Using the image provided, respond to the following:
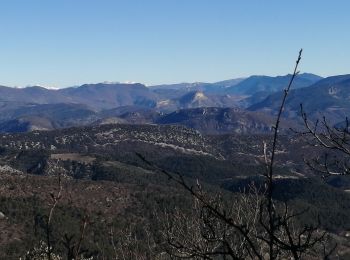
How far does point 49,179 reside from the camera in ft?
404

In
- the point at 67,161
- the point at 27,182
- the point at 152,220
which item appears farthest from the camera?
the point at 67,161

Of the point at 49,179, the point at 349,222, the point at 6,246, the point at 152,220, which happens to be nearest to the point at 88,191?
the point at 49,179

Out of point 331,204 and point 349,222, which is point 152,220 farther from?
point 331,204

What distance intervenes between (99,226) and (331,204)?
304 ft

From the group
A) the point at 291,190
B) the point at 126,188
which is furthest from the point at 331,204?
the point at 126,188

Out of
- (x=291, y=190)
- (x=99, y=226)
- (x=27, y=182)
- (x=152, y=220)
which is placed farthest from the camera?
(x=291, y=190)

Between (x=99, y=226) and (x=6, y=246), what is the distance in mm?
19548

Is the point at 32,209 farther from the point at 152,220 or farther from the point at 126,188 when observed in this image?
the point at 126,188

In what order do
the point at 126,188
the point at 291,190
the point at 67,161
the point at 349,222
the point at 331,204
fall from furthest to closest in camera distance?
the point at 67,161 → the point at 291,190 → the point at 331,204 → the point at 349,222 → the point at 126,188

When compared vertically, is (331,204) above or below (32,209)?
below

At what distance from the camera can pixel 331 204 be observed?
6447 inches

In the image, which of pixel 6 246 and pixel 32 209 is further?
pixel 32 209

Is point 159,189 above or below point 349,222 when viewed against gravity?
above

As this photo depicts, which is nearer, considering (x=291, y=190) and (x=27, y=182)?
(x=27, y=182)
